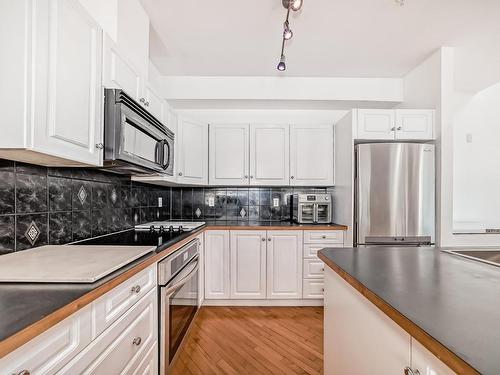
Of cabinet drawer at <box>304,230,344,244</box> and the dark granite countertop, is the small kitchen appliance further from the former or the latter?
the dark granite countertop

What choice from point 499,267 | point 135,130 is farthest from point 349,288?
point 135,130

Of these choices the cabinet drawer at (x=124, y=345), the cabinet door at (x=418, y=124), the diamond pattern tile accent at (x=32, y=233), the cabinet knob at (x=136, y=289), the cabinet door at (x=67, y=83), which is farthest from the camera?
the cabinet door at (x=418, y=124)

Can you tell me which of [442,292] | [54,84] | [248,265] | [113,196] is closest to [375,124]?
[248,265]

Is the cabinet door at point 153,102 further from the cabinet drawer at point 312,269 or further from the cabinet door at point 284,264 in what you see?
the cabinet drawer at point 312,269

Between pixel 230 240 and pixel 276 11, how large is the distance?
6.86 feet

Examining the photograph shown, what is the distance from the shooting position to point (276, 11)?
2.04 metres

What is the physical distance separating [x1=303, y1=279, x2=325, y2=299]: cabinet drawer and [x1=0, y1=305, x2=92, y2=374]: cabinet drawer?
7.52 feet

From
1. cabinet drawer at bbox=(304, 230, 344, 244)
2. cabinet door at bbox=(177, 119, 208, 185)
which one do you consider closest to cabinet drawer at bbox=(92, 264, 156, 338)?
Result: cabinet door at bbox=(177, 119, 208, 185)

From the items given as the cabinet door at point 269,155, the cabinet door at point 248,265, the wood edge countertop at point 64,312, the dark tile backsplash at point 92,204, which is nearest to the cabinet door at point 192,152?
the dark tile backsplash at point 92,204

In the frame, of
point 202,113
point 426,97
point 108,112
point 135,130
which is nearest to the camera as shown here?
point 108,112

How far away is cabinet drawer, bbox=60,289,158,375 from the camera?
2.90 ft

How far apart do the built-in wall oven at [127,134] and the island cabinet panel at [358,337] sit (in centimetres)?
124

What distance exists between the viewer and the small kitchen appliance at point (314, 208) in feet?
10.0

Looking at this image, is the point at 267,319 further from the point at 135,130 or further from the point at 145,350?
the point at 135,130
